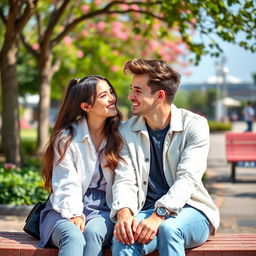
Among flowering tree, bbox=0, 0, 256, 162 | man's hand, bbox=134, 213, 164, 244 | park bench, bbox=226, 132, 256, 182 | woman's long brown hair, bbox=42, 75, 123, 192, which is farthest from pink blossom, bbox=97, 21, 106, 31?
man's hand, bbox=134, 213, 164, 244

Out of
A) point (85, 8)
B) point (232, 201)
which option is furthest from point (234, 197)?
point (85, 8)

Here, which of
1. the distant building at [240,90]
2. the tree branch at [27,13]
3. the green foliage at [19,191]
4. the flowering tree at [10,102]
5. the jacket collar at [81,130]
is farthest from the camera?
the distant building at [240,90]

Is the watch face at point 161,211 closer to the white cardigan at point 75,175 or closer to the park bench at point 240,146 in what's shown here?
the white cardigan at point 75,175

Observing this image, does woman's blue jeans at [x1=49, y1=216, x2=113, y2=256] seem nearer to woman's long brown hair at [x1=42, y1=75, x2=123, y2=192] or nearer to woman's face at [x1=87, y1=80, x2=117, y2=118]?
woman's long brown hair at [x1=42, y1=75, x2=123, y2=192]

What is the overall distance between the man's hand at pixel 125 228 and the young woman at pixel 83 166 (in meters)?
0.14

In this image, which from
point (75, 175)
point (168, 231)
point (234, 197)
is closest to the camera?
point (168, 231)

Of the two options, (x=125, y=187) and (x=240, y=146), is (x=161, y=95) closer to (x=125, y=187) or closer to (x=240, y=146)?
(x=125, y=187)

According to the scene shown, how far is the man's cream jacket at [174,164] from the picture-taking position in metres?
4.06

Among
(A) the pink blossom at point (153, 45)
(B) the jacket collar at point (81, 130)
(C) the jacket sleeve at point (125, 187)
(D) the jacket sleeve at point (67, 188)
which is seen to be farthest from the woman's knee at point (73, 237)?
(A) the pink blossom at point (153, 45)

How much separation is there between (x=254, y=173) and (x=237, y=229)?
22.3 ft

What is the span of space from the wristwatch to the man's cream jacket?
0.49ft

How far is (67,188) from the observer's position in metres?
4.11

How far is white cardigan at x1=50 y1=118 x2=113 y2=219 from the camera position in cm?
407

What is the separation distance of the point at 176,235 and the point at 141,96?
989 millimetres
